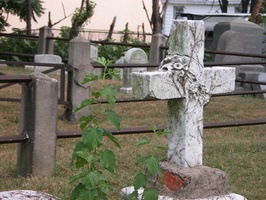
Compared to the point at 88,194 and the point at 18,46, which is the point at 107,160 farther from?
the point at 18,46

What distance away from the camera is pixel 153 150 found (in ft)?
11.2

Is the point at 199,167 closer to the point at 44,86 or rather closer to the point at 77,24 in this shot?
the point at 44,86

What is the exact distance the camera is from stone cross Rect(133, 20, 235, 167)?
12.7 ft

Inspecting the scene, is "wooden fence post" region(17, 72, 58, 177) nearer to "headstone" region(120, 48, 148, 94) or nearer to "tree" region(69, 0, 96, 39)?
"headstone" region(120, 48, 148, 94)

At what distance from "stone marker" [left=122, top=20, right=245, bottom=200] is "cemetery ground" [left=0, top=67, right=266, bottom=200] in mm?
512

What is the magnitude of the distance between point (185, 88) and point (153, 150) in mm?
656

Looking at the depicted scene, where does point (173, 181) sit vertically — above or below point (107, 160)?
below

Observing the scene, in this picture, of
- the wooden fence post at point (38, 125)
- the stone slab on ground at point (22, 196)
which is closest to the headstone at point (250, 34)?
the wooden fence post at point (38, 125)

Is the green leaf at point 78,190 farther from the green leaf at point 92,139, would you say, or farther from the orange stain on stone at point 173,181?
the orange stain on stone at point 173,181

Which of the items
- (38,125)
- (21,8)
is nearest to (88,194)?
(38,125)

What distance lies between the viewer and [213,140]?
7738 mm

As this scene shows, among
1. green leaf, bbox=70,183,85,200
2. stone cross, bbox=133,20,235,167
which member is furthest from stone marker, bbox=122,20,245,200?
green leaf, bbox=70,183,85,200

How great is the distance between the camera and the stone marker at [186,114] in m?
3.86

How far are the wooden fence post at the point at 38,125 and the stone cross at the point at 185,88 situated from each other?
5.15 feet
